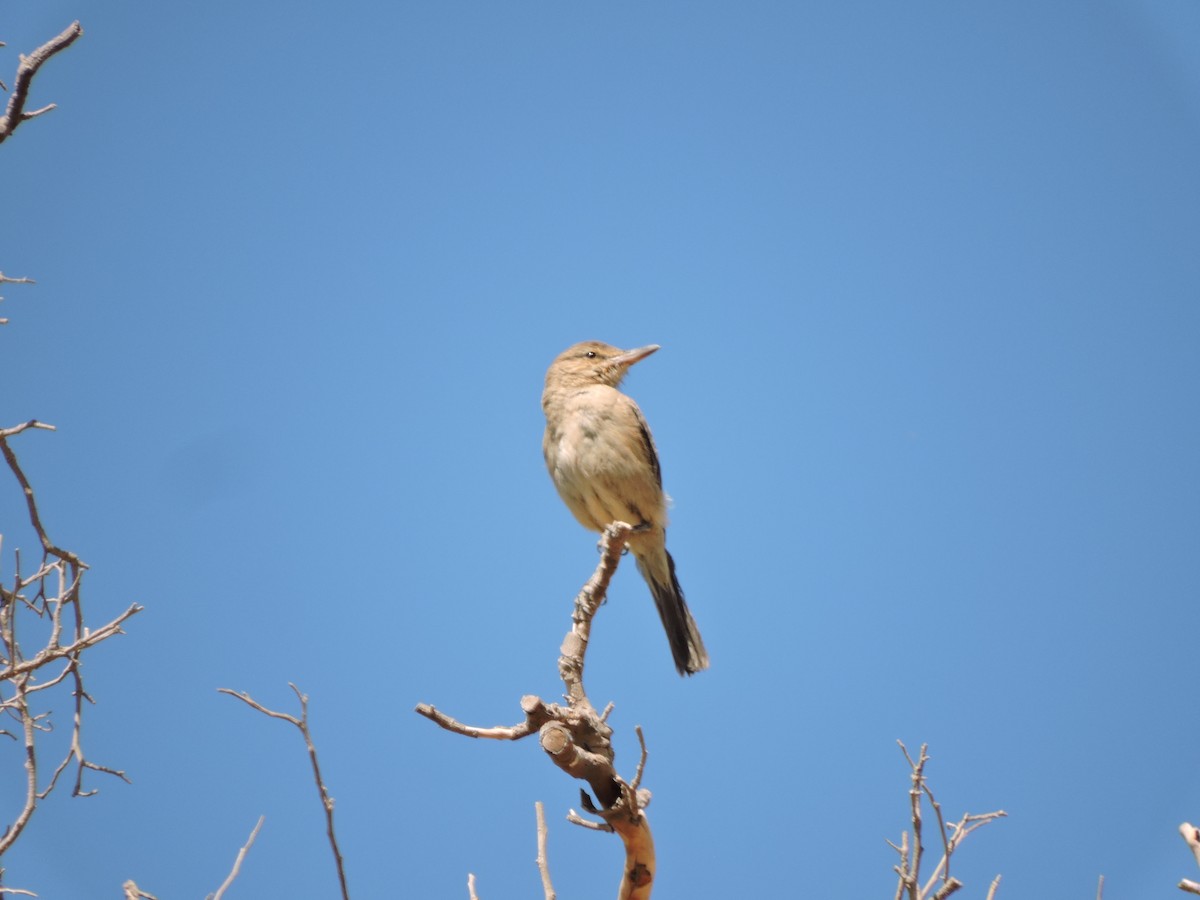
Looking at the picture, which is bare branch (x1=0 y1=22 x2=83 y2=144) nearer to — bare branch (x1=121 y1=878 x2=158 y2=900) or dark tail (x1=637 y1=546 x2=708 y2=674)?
bare branch (x1=121 y1=878 x2=158 y2=900)

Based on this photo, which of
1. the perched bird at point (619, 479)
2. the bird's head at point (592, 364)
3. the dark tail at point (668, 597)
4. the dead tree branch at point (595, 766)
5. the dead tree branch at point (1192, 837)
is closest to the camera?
the dead tree branch at point (1192, 837)

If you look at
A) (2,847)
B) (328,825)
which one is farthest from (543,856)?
(2,847)

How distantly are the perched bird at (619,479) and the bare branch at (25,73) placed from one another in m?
4.08

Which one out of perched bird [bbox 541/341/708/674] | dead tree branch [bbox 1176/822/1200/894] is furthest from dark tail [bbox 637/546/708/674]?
dead tree branch [bbox 1176/822/1200/894]

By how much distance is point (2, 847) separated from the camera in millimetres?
2830

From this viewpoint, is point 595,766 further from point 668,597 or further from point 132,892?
point 668,597

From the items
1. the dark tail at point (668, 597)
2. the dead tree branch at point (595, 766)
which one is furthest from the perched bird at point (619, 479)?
the dead tree branch at point (595, 766)

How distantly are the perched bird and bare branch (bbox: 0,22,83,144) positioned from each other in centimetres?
408

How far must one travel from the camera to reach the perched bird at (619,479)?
6168 millimetres

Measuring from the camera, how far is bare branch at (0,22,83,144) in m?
2.24

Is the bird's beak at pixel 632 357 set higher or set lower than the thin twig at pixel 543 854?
higher

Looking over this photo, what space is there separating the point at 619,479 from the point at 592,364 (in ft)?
3.65

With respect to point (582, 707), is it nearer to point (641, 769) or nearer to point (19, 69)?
point (641, 769)

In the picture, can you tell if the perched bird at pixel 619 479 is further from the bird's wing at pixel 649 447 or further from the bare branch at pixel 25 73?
the bare branch at pixel 25 73
